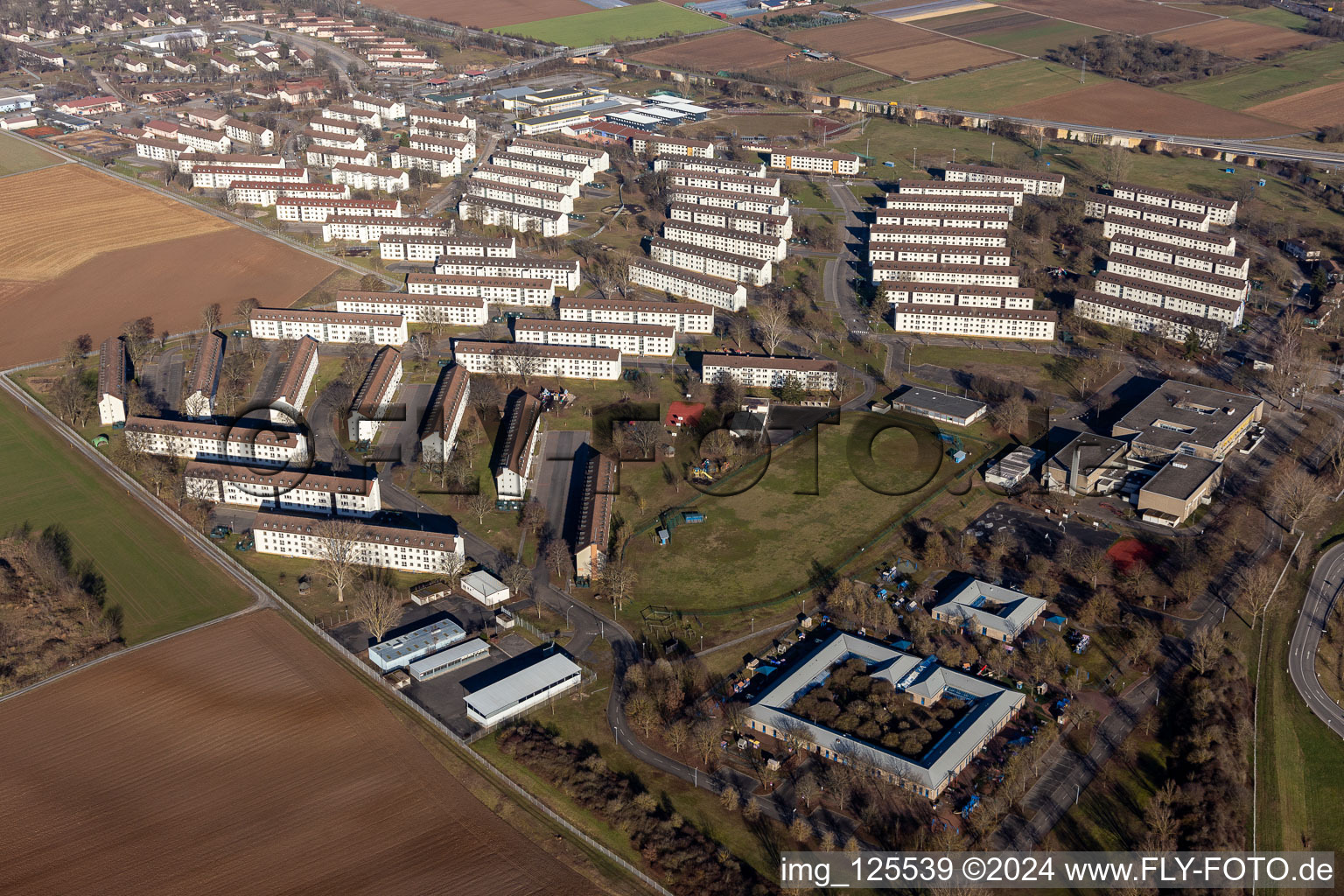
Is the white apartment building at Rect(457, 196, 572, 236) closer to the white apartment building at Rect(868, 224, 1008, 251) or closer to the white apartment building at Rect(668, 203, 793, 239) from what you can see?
the white apartment building at Rect(668, 203, 793, 239)

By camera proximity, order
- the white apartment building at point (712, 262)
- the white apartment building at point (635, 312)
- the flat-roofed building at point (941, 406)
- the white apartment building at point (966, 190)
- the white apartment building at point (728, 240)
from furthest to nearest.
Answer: the white apartment building at point (966, 190), the white apartment building at point (728, 240), the white apartment building at point (712, 262), the white apartment building at point (635, 312), the flat-roofed building at point (941, 406)

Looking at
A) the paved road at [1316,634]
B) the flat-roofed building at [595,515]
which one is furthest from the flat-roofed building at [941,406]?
the paved road at [1316,634]

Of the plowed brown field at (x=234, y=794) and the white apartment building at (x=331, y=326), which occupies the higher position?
the white apartment building at (x=331, y=326)

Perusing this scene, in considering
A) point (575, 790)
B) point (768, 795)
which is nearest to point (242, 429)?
point (575, 790)

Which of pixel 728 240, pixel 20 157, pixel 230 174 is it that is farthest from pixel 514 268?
→ pixel 20 157

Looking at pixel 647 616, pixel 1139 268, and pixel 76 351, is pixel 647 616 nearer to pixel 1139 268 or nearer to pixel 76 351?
pixel 76 351

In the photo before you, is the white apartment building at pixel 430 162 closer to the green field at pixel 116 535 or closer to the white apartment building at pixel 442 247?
the white apartment building at pixel 442 247
